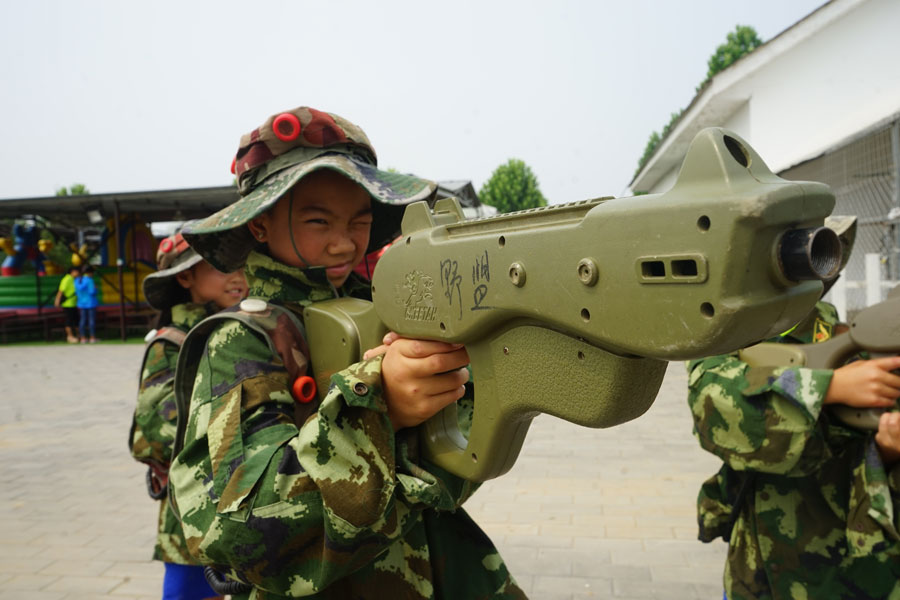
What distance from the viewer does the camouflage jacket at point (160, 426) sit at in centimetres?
215

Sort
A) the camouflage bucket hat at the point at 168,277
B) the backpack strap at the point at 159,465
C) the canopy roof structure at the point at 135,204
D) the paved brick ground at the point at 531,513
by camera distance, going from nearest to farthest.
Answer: the backpack strap at the point at 159,465 → the camouflage bucket hat at the point at 168,277 → the paved brick ground at the point at 531,513 → the canopy roof structure at the point at 135,204

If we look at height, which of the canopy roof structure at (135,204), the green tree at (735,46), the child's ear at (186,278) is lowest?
the child's ear at (186,278)

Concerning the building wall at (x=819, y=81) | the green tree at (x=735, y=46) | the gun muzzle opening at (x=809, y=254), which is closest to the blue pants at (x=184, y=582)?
the gun muzzle opening at (x=809, y=254)

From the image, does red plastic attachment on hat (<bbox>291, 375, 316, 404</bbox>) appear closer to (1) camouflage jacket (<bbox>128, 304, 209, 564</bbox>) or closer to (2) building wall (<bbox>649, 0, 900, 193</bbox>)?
(1) camouflage jacket (<bbox>128, 304, 209, 564</bbox>)

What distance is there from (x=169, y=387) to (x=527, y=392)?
1665mm

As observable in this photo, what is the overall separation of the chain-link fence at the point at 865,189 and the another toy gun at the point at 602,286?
592cm

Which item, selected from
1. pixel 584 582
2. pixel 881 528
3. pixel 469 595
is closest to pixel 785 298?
pixel 469 595

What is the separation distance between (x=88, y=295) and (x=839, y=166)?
13.7 m

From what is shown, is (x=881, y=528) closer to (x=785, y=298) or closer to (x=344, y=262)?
(x=785, y=298)

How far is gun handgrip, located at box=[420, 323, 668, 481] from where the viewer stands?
858 millimetres

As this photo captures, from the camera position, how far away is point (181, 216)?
48.3 ft

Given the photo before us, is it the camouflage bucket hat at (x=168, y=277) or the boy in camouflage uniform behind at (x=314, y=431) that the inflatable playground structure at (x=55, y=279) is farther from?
the boy in camouflage uniform behind at (x=314, y=431)

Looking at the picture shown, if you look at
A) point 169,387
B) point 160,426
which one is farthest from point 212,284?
point 160,426

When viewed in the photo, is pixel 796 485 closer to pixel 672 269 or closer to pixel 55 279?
pixel 672 269
